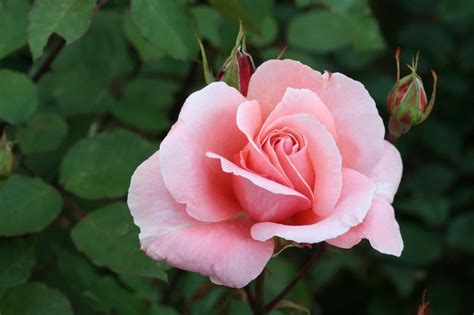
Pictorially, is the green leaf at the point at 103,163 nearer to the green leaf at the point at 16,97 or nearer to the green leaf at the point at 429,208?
the green leaf at the point at 16,97

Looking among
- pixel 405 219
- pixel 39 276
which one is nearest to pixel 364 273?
pixel 405 219

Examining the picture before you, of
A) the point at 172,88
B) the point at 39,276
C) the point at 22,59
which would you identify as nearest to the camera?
the point at 39,276

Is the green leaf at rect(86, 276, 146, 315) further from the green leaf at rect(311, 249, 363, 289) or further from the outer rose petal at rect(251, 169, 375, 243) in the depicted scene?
the green leaf at rect(311, 249, 363, 289)

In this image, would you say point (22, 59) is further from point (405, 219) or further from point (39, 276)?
point (405, 219)

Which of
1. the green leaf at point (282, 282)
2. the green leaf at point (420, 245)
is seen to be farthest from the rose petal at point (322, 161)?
the green leaf at point (420, 245)

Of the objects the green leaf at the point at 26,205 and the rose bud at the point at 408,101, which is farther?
the green leaf at the point at 26,205

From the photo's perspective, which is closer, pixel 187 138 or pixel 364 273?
pixel 187 138

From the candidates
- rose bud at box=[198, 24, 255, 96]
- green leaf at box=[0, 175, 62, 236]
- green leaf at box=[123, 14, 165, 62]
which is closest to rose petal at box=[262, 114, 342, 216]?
rose bud at box=[198, 24, 255, 96]

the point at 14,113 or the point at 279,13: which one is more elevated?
the point at 14,113
